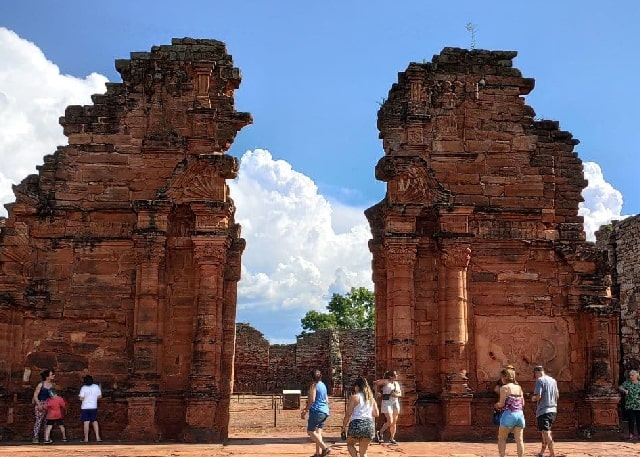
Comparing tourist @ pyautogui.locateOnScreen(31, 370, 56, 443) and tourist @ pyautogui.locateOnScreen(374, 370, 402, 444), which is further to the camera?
tourist @ pyautogui.locateOnScreen(31, 370, 56, 443)

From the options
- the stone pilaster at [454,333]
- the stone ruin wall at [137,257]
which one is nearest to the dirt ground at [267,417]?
the stone ruin wall at [137,257]

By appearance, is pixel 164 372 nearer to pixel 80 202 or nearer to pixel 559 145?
pixel 80 202

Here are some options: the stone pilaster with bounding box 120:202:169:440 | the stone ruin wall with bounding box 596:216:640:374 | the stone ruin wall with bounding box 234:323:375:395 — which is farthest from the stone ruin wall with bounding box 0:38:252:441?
the stone ruin wall with bounding box 234:323:375:395

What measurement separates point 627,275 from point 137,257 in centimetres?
1690

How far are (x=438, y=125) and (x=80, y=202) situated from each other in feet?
24.3

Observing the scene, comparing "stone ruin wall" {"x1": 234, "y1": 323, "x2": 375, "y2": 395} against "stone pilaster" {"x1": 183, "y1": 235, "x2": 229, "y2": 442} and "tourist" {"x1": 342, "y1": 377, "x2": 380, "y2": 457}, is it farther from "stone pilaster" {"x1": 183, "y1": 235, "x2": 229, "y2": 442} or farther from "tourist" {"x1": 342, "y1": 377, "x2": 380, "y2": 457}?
"tourist" {"x1": 342, "y1": 377, "x2": 380, "y2": 457}

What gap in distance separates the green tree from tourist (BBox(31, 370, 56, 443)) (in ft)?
183

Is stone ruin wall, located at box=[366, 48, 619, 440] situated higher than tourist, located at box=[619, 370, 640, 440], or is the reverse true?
stone ruin wall, located at box=[366, 48, 619, 440]

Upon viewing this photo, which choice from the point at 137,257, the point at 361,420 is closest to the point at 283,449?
the point at 361,420

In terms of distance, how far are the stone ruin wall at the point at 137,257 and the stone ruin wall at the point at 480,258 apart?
3.35 m

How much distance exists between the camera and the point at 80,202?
15.0m

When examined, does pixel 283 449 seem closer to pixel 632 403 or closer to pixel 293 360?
pixel 632 403

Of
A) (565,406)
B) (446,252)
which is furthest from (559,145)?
(565,406)

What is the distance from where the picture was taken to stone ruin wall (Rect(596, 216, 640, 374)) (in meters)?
23.9
